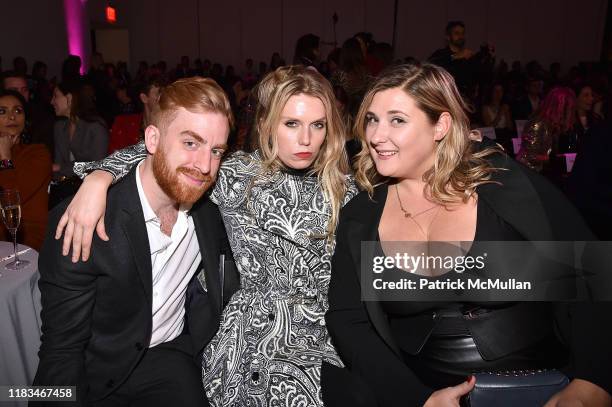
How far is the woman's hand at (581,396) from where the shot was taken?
150cm

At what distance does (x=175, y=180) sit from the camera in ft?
5.89

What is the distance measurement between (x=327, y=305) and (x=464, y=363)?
0.60 meters

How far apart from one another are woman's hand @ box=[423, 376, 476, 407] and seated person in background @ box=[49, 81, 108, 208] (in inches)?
150

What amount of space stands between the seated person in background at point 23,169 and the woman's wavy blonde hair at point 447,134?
7.96 ft

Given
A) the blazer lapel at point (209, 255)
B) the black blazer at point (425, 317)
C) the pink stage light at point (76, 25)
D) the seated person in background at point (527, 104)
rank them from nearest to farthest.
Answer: the black blazer at point (425, 317) < the blazer lapel at point (209, 255) < the seated person in background at point (527, 104) < the pink stage light at point (76, 25)

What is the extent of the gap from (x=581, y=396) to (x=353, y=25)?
13557mm

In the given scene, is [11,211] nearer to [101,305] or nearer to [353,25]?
[101,305]

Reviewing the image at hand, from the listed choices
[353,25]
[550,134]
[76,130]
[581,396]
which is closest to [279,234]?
[581,396]

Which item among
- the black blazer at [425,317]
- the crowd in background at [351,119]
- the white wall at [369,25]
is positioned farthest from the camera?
the white wall at [369,25]

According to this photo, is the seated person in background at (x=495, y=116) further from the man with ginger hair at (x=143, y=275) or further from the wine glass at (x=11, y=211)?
the wine glass at (x=11, y=211)

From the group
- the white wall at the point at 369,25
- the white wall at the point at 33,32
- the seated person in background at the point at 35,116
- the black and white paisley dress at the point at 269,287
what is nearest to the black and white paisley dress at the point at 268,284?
the black and white paisley dress at the point at 269,287

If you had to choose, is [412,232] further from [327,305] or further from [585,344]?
[585,344]

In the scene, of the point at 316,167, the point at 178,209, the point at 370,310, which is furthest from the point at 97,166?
the point at 370,310

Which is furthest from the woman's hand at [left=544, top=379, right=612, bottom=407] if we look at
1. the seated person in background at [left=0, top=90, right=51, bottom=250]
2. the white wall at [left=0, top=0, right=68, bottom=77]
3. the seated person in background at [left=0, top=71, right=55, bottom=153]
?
the white wall at [left=0, top=0, right=68, bottom=77]
